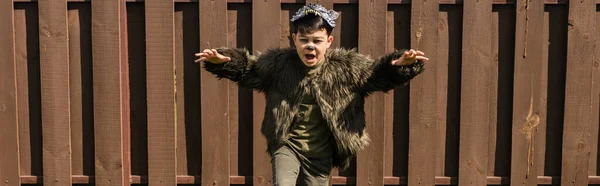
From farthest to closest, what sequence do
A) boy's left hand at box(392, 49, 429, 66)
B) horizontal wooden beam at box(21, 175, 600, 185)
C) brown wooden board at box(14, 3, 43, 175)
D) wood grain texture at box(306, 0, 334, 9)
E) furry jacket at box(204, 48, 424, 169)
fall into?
horizontal wooden beam at box(21, 175, 600, 185) < brown wooden board at box(14, 3, 43, 175) < wood grain texture at box(306, 0, 334, 9) < furry jacket at box(204, 48, 424, 169) < boy's left hand at box(392, 49, 429, 66)

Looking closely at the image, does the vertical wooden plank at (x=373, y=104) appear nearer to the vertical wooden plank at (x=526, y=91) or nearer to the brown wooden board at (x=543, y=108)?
the vertical wooden plank at (x=526, y=91)

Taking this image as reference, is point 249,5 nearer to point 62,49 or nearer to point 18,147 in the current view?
point 62,49

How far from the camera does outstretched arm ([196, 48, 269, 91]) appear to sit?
11.5 ft

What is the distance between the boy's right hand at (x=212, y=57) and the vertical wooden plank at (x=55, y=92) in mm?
1296

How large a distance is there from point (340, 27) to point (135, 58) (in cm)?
131

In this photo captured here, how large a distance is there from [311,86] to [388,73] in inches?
15.6

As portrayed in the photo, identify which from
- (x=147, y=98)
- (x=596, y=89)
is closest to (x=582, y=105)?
(x=596, y=89)

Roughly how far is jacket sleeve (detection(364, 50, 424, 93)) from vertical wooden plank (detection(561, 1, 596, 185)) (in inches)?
53.6

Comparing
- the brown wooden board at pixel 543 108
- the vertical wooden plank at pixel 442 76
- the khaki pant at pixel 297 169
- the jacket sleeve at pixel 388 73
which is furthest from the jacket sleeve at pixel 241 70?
the brown wooden board at pixel 543 108

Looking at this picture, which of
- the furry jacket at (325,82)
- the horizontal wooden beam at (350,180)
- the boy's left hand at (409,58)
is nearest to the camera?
the boy's left hand at (409,58)

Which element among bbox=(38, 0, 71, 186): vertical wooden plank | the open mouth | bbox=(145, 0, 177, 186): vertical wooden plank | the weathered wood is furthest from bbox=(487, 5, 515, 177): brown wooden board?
bbox=(38, 0, 71, 186): vertical wooden plank

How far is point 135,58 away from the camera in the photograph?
4.41 metres

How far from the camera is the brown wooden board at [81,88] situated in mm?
4352

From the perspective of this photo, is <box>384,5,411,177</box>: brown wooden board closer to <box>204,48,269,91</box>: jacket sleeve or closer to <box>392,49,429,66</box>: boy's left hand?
<box>392,49,429,66</box>: boy's left hand
